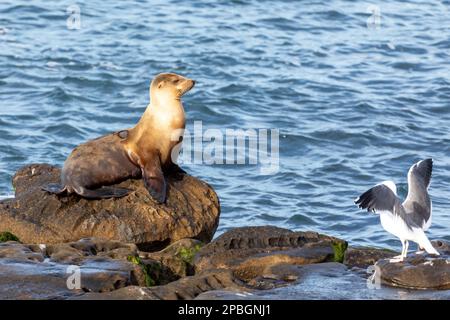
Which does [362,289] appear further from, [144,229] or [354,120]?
[354,120]

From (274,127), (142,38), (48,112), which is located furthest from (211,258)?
(142,38)

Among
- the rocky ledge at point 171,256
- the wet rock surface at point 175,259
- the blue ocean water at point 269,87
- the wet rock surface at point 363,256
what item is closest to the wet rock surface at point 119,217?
the rocky ledge at point 171,256

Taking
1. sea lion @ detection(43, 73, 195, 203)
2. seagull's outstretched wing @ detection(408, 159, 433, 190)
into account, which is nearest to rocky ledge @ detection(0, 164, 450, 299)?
sea lion @ detection(43, 73, 195, 203)

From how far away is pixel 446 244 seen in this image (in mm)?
8945

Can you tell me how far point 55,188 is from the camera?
10.4 meters

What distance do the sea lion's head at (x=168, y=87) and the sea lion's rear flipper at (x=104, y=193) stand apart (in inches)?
47.9

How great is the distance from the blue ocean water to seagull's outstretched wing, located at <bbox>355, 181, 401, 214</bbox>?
4777mm

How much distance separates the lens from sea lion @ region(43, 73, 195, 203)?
10305 mm

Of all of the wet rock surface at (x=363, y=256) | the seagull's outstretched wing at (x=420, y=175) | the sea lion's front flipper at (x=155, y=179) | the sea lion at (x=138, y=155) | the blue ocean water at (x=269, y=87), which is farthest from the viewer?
the blue ocean water at (x=269, y=87)

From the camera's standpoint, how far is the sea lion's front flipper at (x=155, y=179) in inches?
400

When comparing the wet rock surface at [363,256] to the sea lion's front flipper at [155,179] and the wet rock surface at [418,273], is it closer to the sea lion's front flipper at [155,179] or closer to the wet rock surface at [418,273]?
the wet rock surface at [418,273]

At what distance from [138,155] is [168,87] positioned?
0.89 meters

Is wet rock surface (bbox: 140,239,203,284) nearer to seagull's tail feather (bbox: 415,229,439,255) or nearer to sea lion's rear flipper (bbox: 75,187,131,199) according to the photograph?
sea lion's rear flipper (bbox: 75,187,131,199)
